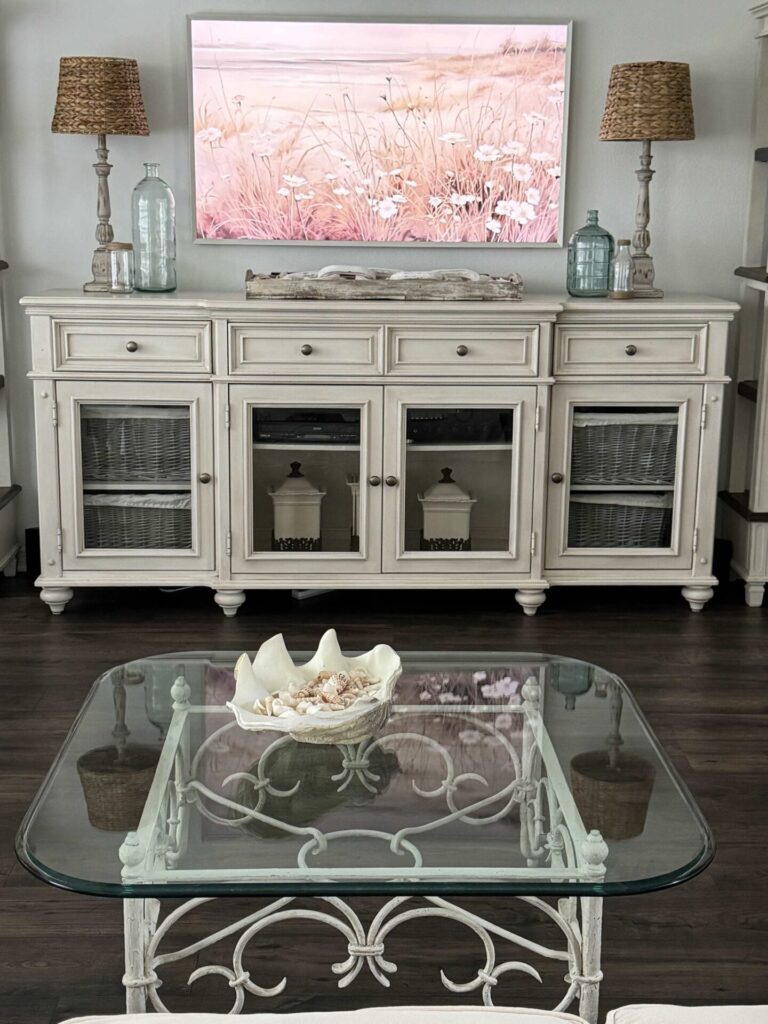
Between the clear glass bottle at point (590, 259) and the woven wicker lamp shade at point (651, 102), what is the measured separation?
0.90 feet

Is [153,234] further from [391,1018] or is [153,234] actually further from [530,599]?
[391,1018]

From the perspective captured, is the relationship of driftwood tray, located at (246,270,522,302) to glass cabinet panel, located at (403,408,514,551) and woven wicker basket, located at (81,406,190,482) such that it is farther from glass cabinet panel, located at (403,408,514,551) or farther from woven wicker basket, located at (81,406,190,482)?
woven wicker basket, located at (81,406,190,482)

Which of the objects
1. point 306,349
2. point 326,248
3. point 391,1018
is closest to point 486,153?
point 326,248

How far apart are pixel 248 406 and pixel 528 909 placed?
1887mm

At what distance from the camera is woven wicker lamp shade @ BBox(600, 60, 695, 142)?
376cm

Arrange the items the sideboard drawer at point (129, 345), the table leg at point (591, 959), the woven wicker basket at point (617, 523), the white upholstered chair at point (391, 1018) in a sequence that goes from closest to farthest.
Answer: the white upholstered chair at point (391, 1018) → the table leg at point (591, 959) → the sideboard drawer at point (129, 345) → the woven wicker basket at point (617, 523)

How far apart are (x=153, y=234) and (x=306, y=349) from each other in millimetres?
628

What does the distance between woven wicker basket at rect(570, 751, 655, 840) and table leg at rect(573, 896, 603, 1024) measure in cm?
10

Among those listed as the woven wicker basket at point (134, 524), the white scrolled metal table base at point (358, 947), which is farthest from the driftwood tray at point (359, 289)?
the white scrolled metal table base at point (358, 947)

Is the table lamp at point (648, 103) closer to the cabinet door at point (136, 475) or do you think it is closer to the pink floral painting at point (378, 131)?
the pink floral painting at point (378, 131)

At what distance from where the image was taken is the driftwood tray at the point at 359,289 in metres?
3.69

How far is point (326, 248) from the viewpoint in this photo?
161 inches

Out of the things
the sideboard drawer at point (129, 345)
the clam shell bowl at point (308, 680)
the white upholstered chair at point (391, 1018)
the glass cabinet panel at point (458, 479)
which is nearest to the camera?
the white upholstered chair at point (391, 1018)

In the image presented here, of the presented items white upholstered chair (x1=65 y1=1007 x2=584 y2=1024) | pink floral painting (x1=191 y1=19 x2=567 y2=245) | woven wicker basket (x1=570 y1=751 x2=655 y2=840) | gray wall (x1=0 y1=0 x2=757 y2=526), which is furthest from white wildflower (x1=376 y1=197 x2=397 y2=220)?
white upholstered chair (x1=65 y1=1007 x2=584 y2=1024)
